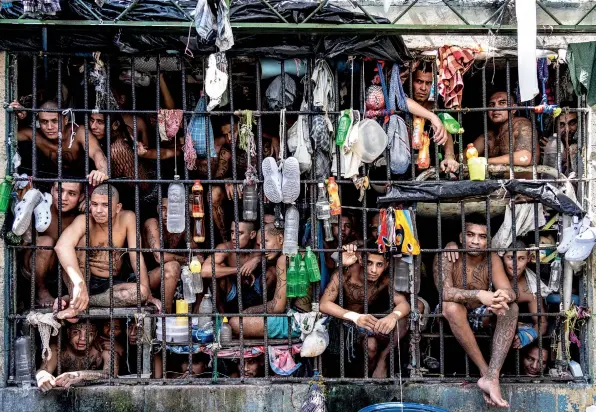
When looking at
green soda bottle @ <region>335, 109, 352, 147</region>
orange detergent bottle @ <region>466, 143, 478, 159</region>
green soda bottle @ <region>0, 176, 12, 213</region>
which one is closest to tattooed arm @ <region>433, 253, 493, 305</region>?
orange detergent bottle @ <region>466, 143, 478, 159</region>

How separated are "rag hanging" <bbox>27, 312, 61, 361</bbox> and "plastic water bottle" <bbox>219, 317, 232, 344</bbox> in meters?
1.38

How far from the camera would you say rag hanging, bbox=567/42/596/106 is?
687cm

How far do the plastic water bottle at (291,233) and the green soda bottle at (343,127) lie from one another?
2.32 feet

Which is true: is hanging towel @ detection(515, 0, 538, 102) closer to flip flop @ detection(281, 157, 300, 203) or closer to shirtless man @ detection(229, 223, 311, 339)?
flip flop @ detection(281, 157, 300, 203)

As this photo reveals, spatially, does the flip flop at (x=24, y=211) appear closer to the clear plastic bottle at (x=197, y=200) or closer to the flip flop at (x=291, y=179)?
the clear plastic bottle at (x=197, y=200)

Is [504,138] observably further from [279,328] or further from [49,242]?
[49,242]

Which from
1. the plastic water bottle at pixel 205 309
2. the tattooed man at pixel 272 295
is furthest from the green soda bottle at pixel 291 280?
the plastic water bottle at pixel 205 309

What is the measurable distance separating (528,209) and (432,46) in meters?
1.66

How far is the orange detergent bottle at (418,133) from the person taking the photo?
7.00 metres

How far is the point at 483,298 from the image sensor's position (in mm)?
6699

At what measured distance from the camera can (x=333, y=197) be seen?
272 inches

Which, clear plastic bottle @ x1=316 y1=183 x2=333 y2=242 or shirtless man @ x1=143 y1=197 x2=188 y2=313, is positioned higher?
clear plastic bottle @ x1=316 y1=183 x2=333 y2=242

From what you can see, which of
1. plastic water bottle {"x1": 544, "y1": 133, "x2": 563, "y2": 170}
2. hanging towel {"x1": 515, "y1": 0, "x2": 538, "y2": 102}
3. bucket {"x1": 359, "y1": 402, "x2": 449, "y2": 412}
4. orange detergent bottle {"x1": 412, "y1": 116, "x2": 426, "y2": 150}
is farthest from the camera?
plastic water bottle {"x1": 544, "y1": 133, "x2": 563, "y2": 170}

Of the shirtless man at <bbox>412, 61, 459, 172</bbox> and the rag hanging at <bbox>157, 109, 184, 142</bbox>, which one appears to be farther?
the shirtless man at <bbox>412, 61, 459, 172</bbox>
